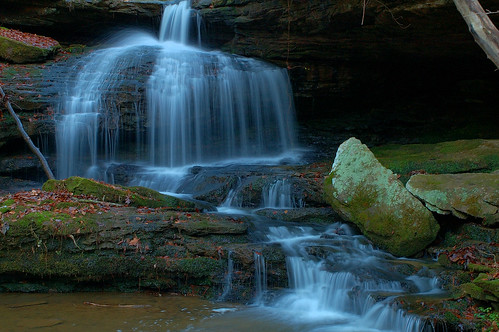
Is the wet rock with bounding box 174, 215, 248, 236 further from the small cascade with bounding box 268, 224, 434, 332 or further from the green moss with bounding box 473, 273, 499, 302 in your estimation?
the green moss with bounding box 473, 273, 499, 302

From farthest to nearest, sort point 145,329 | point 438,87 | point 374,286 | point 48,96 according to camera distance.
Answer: point 438,87 → point 48,96 → point 374,286 → point 145,329

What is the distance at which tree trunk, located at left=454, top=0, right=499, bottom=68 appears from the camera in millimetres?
5066

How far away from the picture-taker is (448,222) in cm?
703

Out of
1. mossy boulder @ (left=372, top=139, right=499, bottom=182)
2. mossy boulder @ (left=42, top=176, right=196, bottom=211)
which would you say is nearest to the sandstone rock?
mossy boulder @ (left=372, top=139, right=499, bottom=182)

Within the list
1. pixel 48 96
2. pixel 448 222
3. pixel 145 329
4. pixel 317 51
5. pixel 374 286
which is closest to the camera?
pixel 145 329

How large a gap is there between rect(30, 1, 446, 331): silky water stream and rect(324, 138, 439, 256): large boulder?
0.34 metres

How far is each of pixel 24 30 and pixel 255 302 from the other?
14.6 metres

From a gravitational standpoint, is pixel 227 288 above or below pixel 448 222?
below

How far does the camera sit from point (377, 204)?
699 centimetres

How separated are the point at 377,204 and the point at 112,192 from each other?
14.7 ft

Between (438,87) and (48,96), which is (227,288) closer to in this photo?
(48,96)

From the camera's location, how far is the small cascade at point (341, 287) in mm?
5117

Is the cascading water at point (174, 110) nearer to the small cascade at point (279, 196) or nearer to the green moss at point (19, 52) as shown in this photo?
the green moss at point (19, 52)

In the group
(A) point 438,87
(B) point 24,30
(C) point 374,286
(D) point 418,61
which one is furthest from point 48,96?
(A) point 438,87
